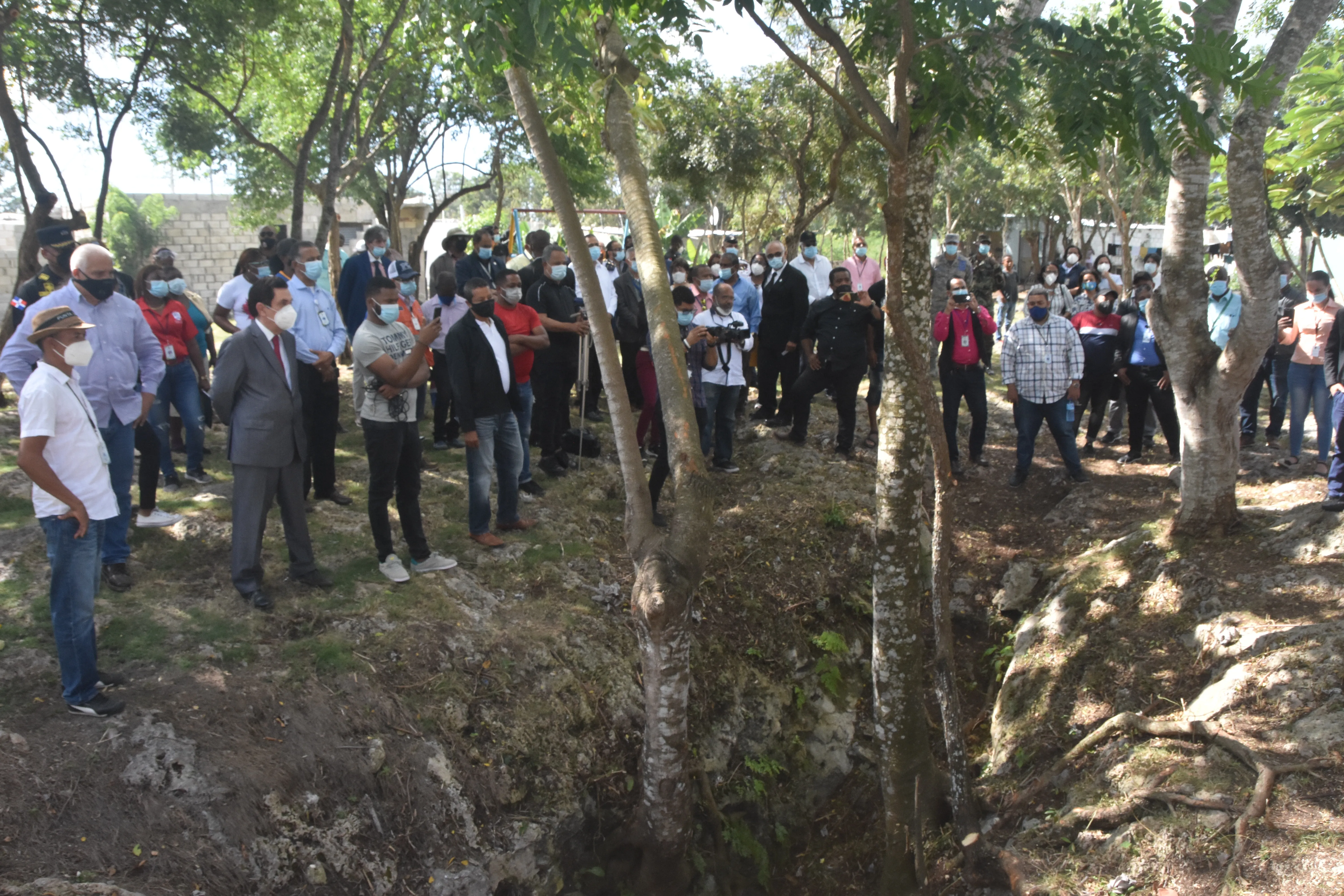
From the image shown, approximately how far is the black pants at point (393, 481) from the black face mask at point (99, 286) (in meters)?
1.94

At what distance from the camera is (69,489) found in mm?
4816

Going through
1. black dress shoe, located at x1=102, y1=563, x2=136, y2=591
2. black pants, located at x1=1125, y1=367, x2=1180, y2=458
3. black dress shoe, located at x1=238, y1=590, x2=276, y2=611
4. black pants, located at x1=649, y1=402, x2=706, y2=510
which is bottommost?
black dress shoe, located at x1=238, y1=590, x2=276, y2=611

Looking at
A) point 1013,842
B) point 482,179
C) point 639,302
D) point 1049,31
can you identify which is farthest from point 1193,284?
point 482,179

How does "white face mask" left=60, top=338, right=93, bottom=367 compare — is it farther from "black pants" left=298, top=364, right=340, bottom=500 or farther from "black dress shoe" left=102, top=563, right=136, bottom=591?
"black pants" left=298, top=364, right=340, bottom=500

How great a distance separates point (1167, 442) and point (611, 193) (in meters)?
20.7

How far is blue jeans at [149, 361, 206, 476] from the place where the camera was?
24.7 ft

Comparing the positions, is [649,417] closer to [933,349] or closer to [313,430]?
[313,430]

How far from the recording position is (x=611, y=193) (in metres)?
28.0

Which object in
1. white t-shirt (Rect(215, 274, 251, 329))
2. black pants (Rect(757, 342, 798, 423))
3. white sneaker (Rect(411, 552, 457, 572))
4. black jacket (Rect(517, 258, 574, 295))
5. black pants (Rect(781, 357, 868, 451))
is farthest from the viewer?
black pants (Rect(757, 342, 798, 423))

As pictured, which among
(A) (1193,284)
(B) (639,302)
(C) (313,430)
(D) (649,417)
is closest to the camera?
(A) (1193,284)

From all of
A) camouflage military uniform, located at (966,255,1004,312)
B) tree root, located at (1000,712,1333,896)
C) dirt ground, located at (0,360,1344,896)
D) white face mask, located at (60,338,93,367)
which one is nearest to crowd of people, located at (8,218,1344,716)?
white face mask, located at (60,338,93,367)

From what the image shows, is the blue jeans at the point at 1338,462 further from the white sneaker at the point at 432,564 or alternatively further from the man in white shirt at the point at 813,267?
the white sneaker at the point at 432,564

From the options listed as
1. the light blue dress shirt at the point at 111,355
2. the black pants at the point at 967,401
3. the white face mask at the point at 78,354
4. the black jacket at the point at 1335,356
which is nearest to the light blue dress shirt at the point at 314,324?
the light blue dress shirt at the point at 111,355

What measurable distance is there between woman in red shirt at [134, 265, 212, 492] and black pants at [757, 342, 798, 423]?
239 inches
